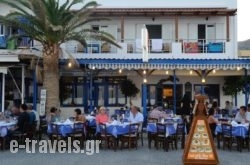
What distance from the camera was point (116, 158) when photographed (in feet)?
45.5

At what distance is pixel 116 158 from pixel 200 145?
9.72 feet

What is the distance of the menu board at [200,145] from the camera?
12.1 meters

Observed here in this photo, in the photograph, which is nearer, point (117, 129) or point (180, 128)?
point (117, 129)

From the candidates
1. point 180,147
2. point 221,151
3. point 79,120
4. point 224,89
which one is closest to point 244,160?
point 221,151

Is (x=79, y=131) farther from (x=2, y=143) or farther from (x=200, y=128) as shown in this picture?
(x=200, y=128)

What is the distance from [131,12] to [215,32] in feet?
18.4

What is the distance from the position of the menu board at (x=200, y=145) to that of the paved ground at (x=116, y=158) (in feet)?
3.14

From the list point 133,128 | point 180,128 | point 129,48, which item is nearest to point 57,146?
point 133,128

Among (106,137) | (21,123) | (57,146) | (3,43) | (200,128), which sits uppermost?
(3,43)

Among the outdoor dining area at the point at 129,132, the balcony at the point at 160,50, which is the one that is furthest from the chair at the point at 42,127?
the balcony at the point at 160,50

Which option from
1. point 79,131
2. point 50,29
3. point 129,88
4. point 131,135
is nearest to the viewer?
point 131,135

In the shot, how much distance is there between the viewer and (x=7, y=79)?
88.6 feet

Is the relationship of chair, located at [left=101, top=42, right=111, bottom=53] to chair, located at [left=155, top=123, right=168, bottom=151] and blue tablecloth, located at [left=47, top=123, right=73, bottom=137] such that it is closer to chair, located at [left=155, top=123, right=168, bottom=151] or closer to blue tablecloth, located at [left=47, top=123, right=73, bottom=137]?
blue tablecloth, located at [left=47, top=123, right=73, bottom=137]

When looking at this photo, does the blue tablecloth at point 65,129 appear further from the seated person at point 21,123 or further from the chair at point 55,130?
the seated person at point 21,123
